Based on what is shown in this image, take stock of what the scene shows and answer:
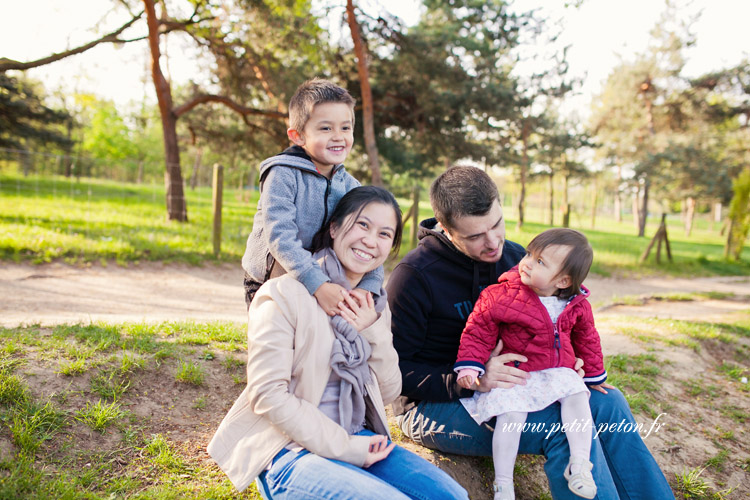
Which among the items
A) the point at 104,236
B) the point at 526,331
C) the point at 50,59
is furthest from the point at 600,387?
the point at 104,236

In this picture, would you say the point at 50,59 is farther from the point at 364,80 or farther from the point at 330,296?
the point at 330,296

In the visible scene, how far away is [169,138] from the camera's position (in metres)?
11.9

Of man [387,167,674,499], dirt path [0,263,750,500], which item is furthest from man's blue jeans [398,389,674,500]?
dirt path [0,263,750,500]

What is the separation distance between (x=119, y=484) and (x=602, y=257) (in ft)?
44.5

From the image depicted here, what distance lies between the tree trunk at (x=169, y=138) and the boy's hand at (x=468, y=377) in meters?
10.1

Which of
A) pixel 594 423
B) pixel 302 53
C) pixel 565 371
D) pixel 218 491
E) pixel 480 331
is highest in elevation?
pixel 302 53

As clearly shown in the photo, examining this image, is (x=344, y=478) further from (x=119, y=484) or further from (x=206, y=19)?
(x=206, y=19)

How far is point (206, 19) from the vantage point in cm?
1083

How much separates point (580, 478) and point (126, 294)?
6.04 metres

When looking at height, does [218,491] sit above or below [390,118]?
below

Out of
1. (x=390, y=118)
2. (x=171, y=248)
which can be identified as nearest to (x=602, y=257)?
(x=390, y=118)

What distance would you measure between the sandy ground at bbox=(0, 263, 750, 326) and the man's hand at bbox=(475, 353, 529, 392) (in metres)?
3.29

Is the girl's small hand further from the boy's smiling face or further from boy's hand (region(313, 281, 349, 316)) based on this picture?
the boy's smiling face

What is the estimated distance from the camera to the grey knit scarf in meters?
1.88
